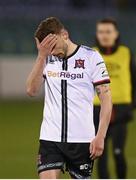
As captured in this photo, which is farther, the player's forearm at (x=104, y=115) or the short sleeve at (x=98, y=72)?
the short sleeve at (x=98, y=72)

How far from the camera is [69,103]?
8.17 meters

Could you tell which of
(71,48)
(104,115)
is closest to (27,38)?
(71,48)

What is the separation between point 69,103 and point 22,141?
890cm

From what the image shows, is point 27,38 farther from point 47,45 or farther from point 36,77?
point 47,45

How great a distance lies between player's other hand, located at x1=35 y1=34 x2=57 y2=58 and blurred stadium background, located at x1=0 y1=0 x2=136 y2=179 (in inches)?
354

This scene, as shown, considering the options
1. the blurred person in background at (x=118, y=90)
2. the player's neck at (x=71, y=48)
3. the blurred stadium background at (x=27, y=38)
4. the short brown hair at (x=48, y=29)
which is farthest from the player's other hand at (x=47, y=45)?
the blurred stadium background at (x=27, y=38)

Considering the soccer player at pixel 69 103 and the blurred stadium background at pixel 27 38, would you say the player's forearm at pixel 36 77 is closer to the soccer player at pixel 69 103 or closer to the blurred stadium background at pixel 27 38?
the soccer player at pixel 69 103

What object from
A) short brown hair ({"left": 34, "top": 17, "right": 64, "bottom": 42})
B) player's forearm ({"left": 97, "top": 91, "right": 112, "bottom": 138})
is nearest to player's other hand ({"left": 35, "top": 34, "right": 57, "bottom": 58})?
short brown hair ({"left": 34, "top": 17, "right": 64, "bottom": 42})

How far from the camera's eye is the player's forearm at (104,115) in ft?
26.3

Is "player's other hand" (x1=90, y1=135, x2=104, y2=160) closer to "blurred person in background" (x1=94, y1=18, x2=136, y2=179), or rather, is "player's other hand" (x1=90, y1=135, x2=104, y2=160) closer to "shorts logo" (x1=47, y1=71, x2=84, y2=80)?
"shorts logo" (x1=47, y1=71, x2=84, y2=80)

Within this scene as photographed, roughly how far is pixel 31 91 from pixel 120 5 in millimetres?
24592

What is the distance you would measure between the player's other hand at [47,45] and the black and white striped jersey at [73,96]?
31 cm

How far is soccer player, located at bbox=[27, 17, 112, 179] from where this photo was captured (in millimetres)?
8172

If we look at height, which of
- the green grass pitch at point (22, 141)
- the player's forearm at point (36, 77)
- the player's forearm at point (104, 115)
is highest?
the player's forearm at point (36, 77)
